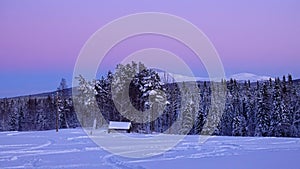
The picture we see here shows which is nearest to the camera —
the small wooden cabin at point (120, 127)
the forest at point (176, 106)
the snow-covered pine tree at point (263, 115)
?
the small wooden cabin at point (120, 127)

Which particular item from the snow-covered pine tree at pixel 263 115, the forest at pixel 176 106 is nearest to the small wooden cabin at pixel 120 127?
the forest at pixel 176 106

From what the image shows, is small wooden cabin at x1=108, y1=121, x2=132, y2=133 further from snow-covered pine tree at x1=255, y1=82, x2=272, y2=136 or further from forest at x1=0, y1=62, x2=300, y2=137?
snow-covered pine tree at x1=255, y1=82, x2=272, y2=136

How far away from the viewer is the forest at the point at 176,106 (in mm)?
49188

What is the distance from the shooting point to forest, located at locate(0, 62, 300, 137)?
49.2m

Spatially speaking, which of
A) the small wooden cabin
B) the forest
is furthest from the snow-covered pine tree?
the small wooden cabin

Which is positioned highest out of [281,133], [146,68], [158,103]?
[146,68]

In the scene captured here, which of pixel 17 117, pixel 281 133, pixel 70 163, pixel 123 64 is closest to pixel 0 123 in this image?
pixel 17 117

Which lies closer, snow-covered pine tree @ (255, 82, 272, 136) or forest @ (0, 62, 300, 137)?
forest @ (0, 62, 300, 137)

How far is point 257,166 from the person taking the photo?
12.7 m

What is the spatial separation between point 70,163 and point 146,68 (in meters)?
34.9

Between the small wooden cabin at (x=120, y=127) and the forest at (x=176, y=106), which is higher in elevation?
the forest at (x=176, y=106)

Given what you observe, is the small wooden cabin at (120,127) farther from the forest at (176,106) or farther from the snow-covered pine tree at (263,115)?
the snow-covered pine tree at (263,115)

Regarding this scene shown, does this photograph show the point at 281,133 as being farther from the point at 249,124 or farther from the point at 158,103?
the point at 158,103

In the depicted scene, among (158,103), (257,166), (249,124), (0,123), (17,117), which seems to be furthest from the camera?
(0,123)
